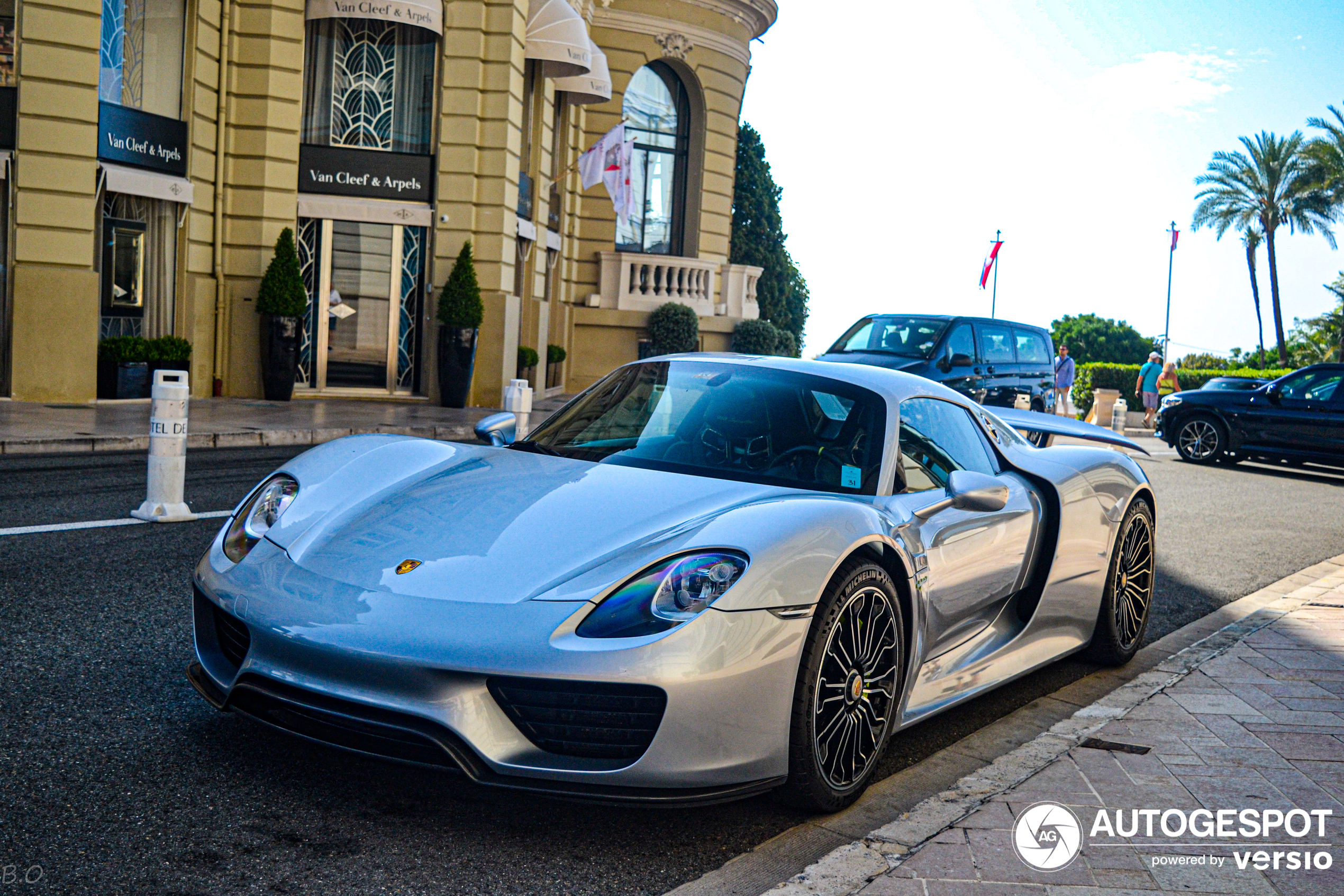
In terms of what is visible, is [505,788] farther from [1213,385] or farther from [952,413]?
[1213,385]

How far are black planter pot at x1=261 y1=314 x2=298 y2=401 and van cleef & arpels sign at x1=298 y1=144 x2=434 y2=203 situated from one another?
238cm

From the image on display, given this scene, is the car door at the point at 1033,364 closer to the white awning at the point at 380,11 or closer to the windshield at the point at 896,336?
the windshield at the point at 896,336

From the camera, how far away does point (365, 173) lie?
18.7 meters

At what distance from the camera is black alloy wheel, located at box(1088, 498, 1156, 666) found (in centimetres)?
526

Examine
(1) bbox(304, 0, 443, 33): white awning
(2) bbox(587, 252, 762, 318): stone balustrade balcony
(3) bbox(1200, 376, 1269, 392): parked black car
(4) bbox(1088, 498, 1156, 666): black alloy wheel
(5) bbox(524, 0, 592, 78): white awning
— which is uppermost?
(5) bbox(524, 0, 592, 78): white awning

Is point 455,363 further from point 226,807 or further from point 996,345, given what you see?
point 226,807

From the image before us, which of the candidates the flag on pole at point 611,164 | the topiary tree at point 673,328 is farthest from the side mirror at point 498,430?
the topiary tree at point 673,328

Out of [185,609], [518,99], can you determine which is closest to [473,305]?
[518,99]

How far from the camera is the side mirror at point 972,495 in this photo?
3967mm

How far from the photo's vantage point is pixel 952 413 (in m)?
4.71

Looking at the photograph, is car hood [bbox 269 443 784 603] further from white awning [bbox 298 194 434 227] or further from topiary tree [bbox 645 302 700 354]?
topiary tree [bbox 645 302 700 354]

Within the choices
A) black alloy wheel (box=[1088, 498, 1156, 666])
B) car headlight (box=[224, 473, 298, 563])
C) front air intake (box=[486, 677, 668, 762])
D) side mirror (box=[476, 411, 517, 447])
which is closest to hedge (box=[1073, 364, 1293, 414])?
black alloy wheel (box=[1088, 498, 1156, 666])

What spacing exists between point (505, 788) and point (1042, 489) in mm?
2749

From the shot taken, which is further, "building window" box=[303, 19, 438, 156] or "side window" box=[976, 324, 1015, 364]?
"building window" box=[303, 19, 438, 156]
